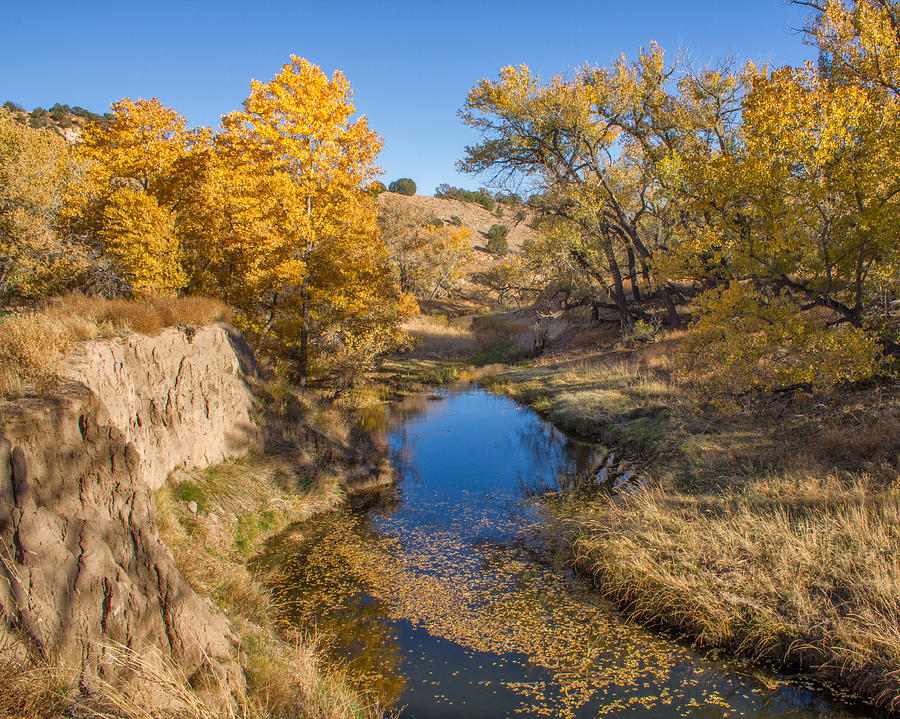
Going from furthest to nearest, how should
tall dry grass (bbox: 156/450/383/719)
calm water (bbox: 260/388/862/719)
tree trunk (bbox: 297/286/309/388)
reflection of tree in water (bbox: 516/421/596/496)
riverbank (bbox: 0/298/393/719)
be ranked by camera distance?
tree trunk (bbox: 297/286/309/388)
reflection of tree in water (bbox: 516/421/596/496)
calm water (bbox: 260/388/862/719)
tall dry grass (bbox: 156/450/383/719)
riverbank (bbox: 0/298/393/719)

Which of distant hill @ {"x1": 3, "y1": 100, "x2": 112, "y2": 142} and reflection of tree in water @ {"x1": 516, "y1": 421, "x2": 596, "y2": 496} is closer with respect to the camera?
reflection of tree in water @ {"x1": 516, "y1": 421, "x2": 596, "y2": 496}

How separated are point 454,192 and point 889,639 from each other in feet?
302

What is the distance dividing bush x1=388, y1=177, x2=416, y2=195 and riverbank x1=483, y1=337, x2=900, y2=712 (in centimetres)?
7954

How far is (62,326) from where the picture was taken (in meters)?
7.62

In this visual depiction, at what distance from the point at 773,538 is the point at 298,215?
42.7ft

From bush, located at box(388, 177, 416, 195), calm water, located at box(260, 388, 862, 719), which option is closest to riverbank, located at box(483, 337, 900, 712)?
calm water, located at box(260, 388, 862, 719)

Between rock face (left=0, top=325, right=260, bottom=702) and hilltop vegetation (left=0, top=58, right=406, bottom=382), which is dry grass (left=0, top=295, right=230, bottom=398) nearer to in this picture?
rock face (left=0, top=325, right=260, bottom=702)

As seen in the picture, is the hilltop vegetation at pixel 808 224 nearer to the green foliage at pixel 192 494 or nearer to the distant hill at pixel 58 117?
the green foliage at pixel 192 494

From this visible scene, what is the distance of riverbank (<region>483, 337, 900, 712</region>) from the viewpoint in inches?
251

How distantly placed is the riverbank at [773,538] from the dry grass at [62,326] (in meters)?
7.22

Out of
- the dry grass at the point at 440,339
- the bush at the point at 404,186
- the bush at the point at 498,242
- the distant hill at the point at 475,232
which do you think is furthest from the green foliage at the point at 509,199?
the bush at the point at 404,186

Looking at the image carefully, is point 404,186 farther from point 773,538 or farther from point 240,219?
point 773,538

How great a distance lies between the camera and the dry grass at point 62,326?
20.3 feet

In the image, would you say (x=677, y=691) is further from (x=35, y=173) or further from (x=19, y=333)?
(x=35, y=173)
